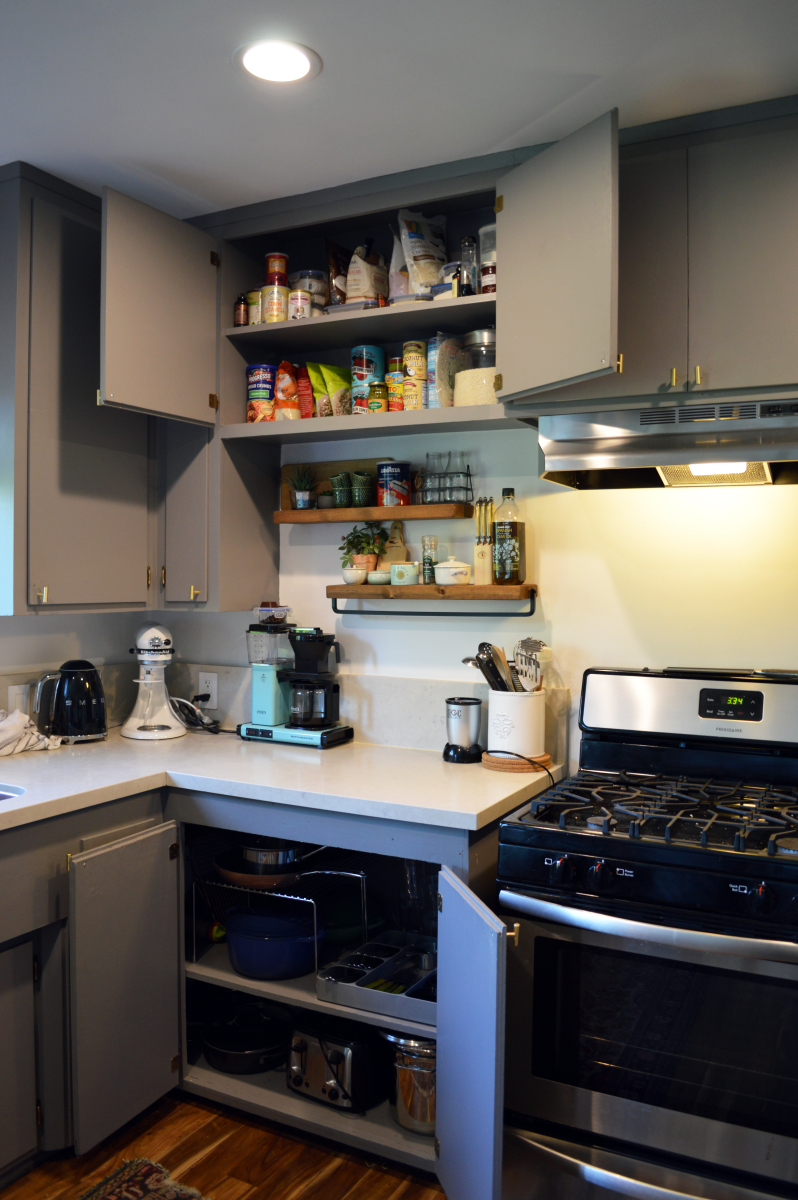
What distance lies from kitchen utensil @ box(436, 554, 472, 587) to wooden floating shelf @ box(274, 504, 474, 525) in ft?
0.43

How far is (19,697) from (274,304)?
1.35 meters

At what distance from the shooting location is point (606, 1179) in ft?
5.18

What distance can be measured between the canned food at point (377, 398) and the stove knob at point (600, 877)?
135 centimetres

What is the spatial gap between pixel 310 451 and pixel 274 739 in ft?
2.97

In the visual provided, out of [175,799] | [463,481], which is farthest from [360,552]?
[175,799]

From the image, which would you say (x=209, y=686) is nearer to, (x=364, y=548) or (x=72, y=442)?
(x=364, y=548)

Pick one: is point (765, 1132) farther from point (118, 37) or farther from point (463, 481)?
point (118, 37)

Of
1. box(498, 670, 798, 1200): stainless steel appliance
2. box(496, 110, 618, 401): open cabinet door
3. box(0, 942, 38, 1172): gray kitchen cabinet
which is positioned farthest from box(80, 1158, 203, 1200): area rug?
box(496, 110, 618, 401): open cabinet door

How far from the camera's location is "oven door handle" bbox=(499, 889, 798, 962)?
4.83 feet

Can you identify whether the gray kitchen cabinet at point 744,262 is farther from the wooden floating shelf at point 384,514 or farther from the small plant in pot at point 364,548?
the small plant in pot at point 364,548

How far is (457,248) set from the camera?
7.91 feet

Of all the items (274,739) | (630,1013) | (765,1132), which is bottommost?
(765,1132)

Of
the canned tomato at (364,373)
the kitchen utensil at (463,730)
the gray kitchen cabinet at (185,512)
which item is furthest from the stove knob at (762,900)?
the gray kitchen cabinet at (185,512)

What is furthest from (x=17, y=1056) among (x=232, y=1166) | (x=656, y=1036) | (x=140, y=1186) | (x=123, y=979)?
(x=656, y=1036)
